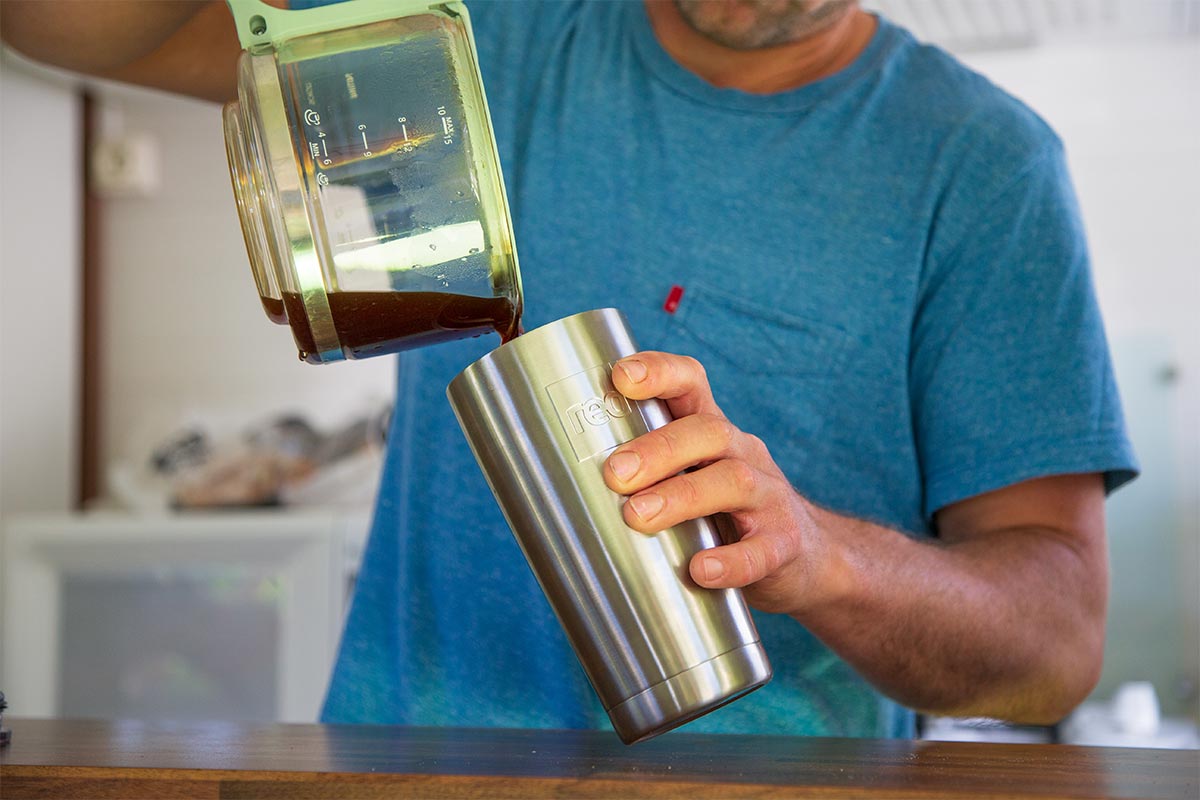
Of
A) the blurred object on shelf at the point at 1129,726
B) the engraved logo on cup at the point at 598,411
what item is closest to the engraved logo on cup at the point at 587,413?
the engraved logo on cup at the point at 598,411

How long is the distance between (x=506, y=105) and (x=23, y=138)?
6.97 feet

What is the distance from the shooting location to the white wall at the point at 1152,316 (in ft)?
8.80

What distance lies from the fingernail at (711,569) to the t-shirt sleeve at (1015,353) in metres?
0.38

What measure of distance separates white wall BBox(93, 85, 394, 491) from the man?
1834 millimetres

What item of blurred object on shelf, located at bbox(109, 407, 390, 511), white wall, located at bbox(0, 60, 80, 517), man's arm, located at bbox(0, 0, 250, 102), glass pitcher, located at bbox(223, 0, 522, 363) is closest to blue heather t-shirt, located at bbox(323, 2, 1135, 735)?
man's arm, located at bbox(0, 0, 250, 102)

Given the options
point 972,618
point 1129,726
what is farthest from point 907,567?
point 1129,726

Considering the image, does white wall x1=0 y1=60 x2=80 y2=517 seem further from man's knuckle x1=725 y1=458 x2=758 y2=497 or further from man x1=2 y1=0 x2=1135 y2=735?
man's knuckle x1=725 y1=458 x2=758 y2=497

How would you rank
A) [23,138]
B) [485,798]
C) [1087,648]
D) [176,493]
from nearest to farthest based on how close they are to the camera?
[485,798]
[1087,648]
[176,493]
[23,138]

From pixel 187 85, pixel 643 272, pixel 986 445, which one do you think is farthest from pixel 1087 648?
pixel 187 85

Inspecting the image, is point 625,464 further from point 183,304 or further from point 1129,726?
point 183,304

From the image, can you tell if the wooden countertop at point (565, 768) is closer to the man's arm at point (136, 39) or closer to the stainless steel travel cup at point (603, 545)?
the stainless steel travel cup at point (603, 545)

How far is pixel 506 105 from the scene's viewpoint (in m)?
0.98

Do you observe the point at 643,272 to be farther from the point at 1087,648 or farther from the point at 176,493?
the point at 176,493

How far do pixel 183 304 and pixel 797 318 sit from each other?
2.25 m
